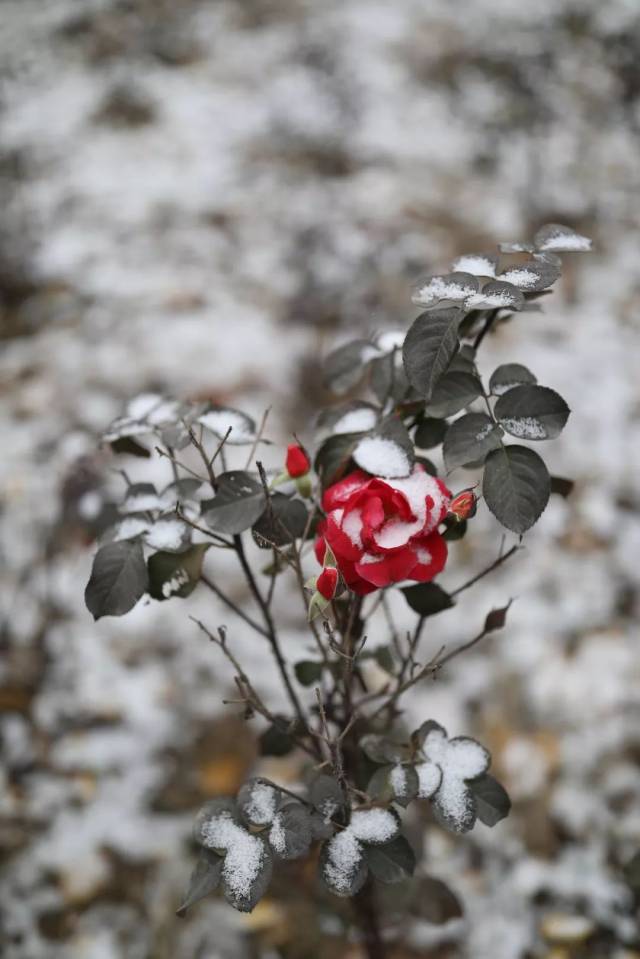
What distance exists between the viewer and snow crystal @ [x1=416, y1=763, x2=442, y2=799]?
2.70 ft

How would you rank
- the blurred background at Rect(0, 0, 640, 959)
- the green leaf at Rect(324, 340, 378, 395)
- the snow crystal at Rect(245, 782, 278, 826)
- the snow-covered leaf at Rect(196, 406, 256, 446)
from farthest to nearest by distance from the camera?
1. the blurred background at Rect(0, 0, 640, 959)
2. the green leaf at Rect(324, 340, 378, 395)
3. the snow-covered leaf at Rect(196, 406, 256, 446)
4. the snow crystal at Rect(245, 782, 278, 826)

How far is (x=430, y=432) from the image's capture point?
89 cm

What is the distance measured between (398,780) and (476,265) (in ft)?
1.91

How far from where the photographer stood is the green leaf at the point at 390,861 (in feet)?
2.58

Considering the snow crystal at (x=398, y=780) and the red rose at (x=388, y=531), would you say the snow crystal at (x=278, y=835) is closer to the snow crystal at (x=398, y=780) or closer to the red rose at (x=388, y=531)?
the snow crystal at (x=398, y=780)

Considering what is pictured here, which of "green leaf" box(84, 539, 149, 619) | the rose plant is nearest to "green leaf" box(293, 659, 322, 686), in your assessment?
the rose plant

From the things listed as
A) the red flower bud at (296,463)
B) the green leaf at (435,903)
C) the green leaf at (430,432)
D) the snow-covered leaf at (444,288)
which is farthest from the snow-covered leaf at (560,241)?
the green leaf at (435,903)

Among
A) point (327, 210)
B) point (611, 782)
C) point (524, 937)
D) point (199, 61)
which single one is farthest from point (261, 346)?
point (199, 61)

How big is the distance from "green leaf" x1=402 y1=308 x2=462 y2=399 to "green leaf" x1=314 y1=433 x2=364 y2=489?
0.49ft

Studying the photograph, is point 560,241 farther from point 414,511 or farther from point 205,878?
point 205,878

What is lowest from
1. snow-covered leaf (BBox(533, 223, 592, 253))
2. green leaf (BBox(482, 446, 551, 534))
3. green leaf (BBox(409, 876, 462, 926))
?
green leaf (BBox(409, 876, 462, 926))

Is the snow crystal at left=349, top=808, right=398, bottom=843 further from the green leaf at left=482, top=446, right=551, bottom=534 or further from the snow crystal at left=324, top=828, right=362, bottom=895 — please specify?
the green leaf at left=482, top=446, right=551, bottom=534

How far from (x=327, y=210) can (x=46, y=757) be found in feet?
7.51

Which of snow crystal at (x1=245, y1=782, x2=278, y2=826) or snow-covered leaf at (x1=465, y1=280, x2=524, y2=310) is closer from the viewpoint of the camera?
snow-covered leaf at (x1=465, y1=280, x2=524, y2=310)
